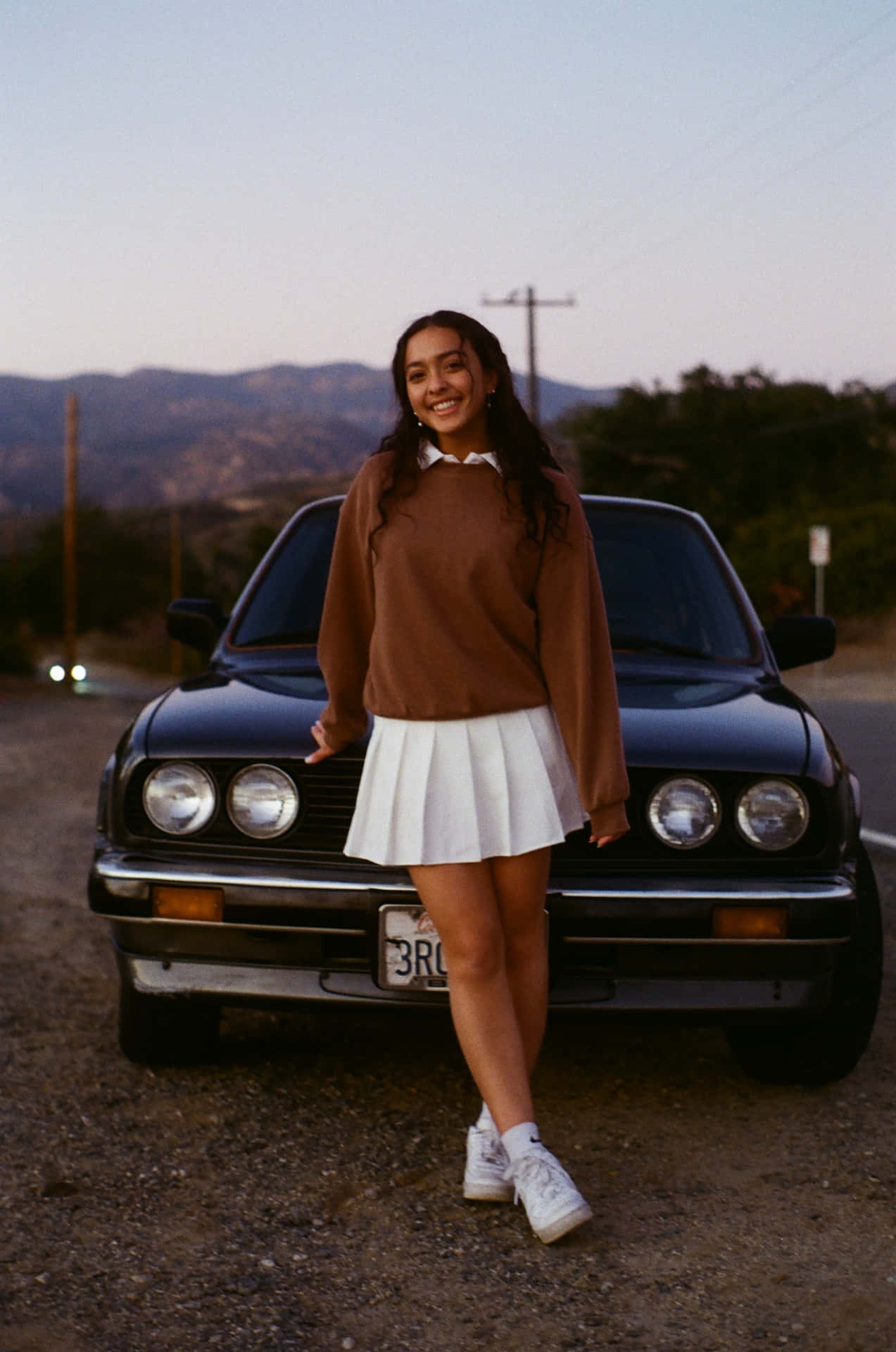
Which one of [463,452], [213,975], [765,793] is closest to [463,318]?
[463,452]

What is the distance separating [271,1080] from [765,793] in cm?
151

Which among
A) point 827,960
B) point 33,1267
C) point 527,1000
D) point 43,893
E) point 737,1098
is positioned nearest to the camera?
point 33,1267

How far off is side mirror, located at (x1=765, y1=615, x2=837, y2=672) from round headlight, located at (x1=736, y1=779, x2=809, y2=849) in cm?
117

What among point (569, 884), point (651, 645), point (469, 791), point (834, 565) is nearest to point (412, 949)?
point (569, 884)

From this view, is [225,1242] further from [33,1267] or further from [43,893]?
[43,893]

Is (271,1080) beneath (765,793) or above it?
beneath

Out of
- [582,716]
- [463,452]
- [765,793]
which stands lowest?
[765,793]

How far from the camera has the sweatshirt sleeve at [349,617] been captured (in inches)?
125

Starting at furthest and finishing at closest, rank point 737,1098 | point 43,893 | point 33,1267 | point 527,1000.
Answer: point 43,893 → point 737,1098 → point 527,1000 → point 33,1267

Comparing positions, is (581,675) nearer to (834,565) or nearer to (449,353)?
(449,353)

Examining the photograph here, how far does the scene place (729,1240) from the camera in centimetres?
312

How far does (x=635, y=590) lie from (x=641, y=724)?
113 centimetres

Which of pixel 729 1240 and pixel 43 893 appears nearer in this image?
pixel 729 1240

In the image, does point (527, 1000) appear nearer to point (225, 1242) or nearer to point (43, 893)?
Result: point (225, 1242)
